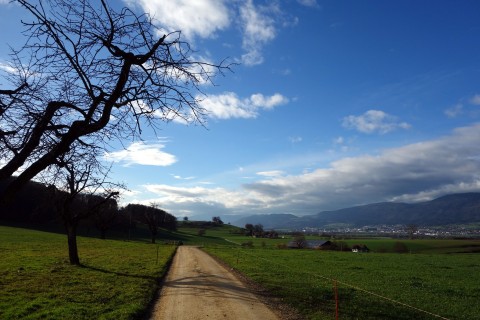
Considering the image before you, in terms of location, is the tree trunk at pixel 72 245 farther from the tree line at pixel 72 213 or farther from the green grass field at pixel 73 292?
the green grass field at pixel 73 292

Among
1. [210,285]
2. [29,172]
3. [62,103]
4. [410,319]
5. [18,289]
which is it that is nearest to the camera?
[29,172]

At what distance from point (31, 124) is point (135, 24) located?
2.94 metres

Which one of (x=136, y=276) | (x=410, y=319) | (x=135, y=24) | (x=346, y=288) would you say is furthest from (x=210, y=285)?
(x=135, y=24)

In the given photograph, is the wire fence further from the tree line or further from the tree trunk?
the tree trunk

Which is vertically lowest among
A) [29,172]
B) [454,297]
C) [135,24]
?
[454,297]

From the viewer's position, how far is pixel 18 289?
58.3 feet

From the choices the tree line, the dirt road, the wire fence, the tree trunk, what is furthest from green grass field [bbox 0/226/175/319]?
the wire fence

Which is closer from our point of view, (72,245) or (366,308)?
(366,308)

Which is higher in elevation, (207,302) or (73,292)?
(73,292)

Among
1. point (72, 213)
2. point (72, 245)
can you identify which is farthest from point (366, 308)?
point (72, 213)

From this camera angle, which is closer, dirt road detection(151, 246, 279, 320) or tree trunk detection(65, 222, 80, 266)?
dirt road detection(151, 246, 279, 320)

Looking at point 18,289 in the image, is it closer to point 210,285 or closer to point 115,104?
point 210,285

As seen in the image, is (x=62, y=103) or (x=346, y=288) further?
(x=346, y=288)

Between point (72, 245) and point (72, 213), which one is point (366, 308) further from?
point (72, 213)
